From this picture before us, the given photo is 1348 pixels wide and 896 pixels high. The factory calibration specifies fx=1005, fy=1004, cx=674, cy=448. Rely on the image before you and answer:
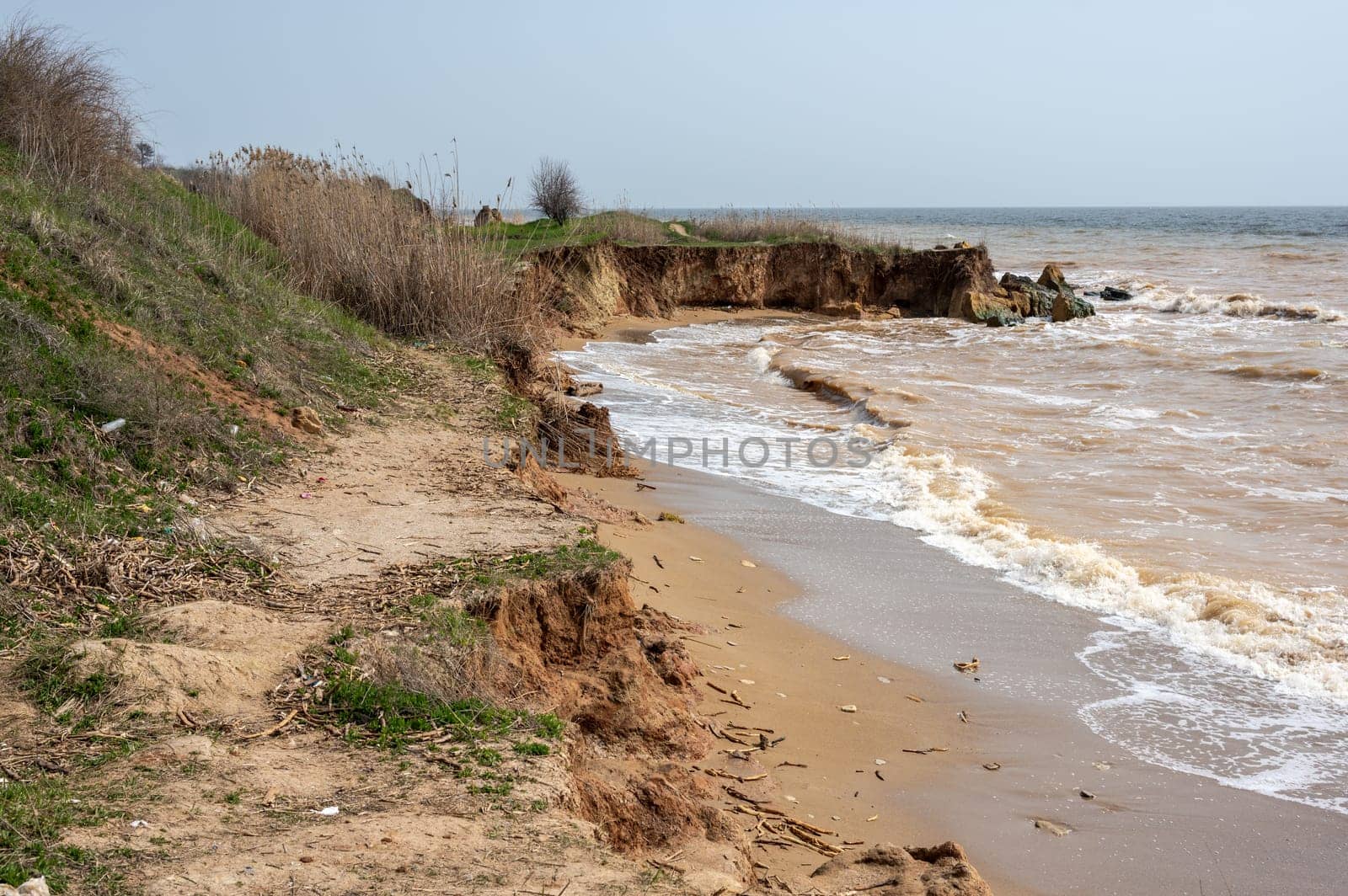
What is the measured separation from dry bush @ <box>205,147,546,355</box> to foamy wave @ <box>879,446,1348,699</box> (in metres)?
5.04

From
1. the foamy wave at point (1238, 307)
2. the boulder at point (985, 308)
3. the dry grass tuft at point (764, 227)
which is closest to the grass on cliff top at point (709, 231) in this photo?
the dry grass tuft at point (764, 227)

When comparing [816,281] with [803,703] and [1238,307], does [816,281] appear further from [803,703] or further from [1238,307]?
[803,703]

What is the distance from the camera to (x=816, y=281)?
25.8m

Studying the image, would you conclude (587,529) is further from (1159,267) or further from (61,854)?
(1159,267)

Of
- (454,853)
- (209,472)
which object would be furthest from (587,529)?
(454,853)

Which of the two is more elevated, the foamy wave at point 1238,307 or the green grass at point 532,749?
the foamy wave at point 1238,307

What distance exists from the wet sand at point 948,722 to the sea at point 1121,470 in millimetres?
246

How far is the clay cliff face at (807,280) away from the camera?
23.7 m

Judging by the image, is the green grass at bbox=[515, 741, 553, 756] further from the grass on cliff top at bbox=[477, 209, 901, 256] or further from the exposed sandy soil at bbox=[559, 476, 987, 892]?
the grass on cliff top at bbox=[477, 209, 901, 256]

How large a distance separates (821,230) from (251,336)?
21.7 metres

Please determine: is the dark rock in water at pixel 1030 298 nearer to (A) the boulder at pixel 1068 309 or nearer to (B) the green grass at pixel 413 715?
(A) the boulder at pixel 1068 309

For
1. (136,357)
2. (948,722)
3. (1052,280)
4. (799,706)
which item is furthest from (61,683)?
(1052,280)

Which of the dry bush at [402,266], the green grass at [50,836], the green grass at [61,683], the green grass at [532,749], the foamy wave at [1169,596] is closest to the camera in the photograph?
the green grass at [50,836]

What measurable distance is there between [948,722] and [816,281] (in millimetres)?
22007
